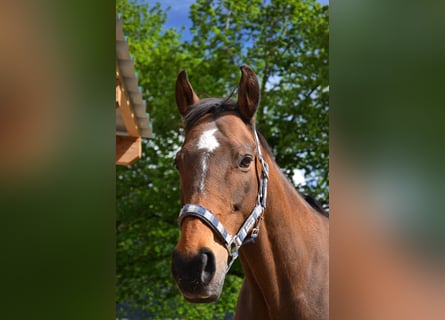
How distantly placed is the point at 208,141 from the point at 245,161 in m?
0.14

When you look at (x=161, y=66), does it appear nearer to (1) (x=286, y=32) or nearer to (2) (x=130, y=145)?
(1) (x=286, y=32)

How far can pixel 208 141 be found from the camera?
1962mm

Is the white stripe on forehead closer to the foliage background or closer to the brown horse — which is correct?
the brown horse

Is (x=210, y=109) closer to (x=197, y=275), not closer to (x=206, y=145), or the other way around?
(x=206, y=145)

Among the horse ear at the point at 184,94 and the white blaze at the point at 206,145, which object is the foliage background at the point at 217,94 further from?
the white blaze at the point at 206,145

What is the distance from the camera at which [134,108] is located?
3.85 m

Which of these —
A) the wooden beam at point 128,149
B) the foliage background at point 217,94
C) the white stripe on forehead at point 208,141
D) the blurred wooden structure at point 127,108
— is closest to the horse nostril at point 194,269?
the white stripe on forehead at point 208,141

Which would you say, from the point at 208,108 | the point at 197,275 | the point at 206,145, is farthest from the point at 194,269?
the point at 208,108

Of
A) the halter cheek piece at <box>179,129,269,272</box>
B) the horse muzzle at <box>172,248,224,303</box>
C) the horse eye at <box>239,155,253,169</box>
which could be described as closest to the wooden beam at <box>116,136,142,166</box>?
the halter cheek piece at <box>179,129,269,272</box>

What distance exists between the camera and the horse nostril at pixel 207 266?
1795mm
